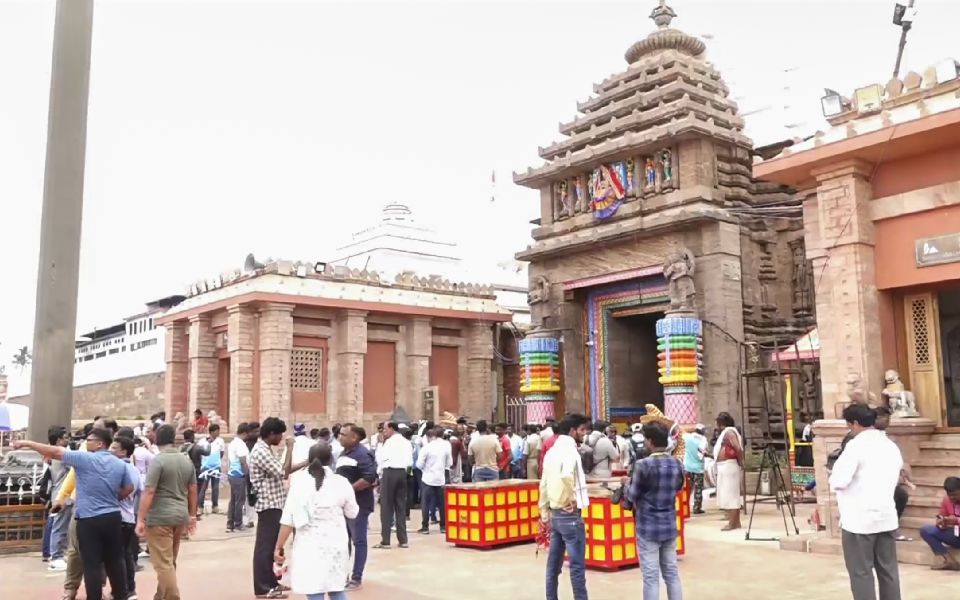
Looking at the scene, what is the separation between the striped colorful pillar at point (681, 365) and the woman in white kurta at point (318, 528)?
1206 centimetres

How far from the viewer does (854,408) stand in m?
6.33

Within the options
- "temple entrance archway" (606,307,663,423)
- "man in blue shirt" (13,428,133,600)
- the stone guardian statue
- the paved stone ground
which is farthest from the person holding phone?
"temple entrance archway" (606,307,663,423)

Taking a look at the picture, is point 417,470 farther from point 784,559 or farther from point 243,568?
point 784,559

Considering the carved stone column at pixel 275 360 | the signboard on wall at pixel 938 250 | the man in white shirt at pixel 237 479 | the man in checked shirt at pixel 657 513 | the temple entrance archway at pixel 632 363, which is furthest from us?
the carved stone column at pixel 275 360

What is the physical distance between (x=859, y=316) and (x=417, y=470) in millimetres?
7969

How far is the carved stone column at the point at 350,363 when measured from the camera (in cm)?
2212

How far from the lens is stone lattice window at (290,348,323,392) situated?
21.7 meters

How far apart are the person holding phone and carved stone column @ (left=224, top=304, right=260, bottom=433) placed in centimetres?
1589

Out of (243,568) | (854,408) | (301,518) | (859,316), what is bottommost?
(243,568)

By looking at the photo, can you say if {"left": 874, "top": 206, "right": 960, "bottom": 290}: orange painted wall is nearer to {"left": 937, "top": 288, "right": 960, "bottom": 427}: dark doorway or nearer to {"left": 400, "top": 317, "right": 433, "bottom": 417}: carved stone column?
{"left": 937, "top": 288, "right": 960, "bottom": 427}: dark doorway

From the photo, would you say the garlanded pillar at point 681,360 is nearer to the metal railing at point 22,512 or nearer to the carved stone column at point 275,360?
the carved stone column at point 275,360

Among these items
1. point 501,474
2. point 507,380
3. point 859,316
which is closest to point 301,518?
point 859,316

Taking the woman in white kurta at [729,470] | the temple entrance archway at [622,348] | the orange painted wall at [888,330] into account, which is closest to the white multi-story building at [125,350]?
the temple entrance archway at [622,348]

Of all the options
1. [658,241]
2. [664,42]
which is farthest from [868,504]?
[664,42]
